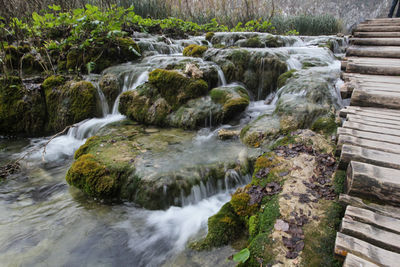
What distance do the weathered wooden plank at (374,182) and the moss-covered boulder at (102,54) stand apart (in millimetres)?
8238

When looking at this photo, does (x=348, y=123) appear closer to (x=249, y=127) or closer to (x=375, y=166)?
(x=375, y=166)

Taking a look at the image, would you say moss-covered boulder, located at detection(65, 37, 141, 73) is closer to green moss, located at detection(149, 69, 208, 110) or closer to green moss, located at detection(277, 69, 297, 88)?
green moss, located at detection(149, 69, 208, 110)

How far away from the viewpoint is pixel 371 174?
167 centimetres

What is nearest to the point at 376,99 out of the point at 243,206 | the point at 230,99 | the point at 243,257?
the point at 243,206

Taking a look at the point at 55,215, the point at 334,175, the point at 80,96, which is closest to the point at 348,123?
the point at 334,175

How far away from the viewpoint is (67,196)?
3.98 meters

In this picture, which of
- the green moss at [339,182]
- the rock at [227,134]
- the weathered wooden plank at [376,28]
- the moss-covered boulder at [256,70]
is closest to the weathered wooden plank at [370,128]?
the green moss at [339,182]

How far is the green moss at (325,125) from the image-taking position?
3.96m

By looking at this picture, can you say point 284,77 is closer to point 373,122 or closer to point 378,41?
point 378,41

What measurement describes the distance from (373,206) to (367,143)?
69 cm

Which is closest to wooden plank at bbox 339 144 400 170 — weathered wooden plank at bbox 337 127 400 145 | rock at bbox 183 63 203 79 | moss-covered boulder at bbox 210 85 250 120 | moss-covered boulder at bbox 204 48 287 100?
weathered wooden plank at bbox 337 127 400 145

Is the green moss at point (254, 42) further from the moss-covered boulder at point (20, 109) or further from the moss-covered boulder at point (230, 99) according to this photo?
the moss-covered boulder at point (20, 109)

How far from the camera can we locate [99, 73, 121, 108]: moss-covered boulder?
693 cm

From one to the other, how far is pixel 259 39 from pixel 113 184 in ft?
29.6
